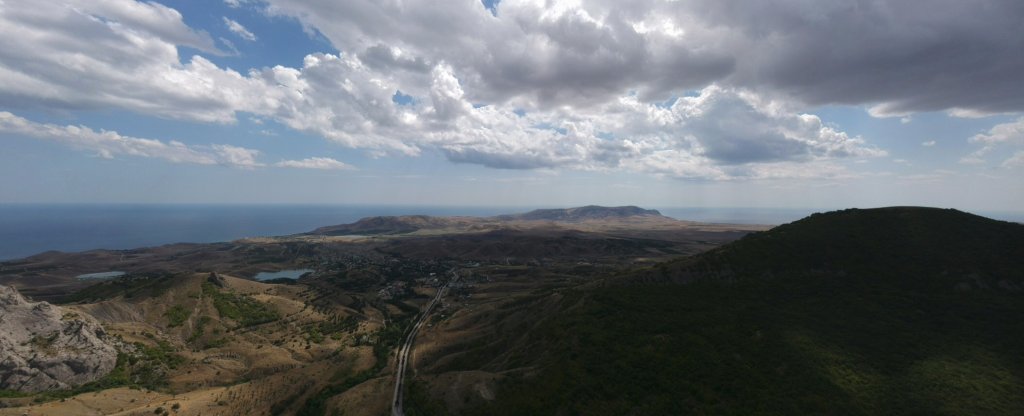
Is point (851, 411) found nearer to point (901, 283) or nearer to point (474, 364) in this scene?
point (901, 283)

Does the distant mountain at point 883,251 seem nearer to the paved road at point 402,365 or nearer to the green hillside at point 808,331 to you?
the green hillside at point 808,331

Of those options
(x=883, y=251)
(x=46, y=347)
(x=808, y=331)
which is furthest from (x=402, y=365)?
(x=883, y=251)

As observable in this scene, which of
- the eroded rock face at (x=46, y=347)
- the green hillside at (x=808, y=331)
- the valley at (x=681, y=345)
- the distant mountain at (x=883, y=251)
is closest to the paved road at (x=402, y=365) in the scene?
the valley at (x=681, y=345)

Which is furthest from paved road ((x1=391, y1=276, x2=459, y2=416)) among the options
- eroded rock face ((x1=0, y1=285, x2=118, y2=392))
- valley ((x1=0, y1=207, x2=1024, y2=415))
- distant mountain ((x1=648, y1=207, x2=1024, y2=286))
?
distant mountain ((x1=648, y1=207, x2=1024, y2=286))

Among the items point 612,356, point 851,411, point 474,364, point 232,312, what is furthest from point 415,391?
point 232,312

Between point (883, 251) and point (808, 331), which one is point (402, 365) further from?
point (883, 251)

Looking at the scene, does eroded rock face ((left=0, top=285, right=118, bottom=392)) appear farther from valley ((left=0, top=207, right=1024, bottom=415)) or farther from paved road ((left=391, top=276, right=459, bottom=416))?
paved road ((left=391, top=276, right=459, bottom=416))
